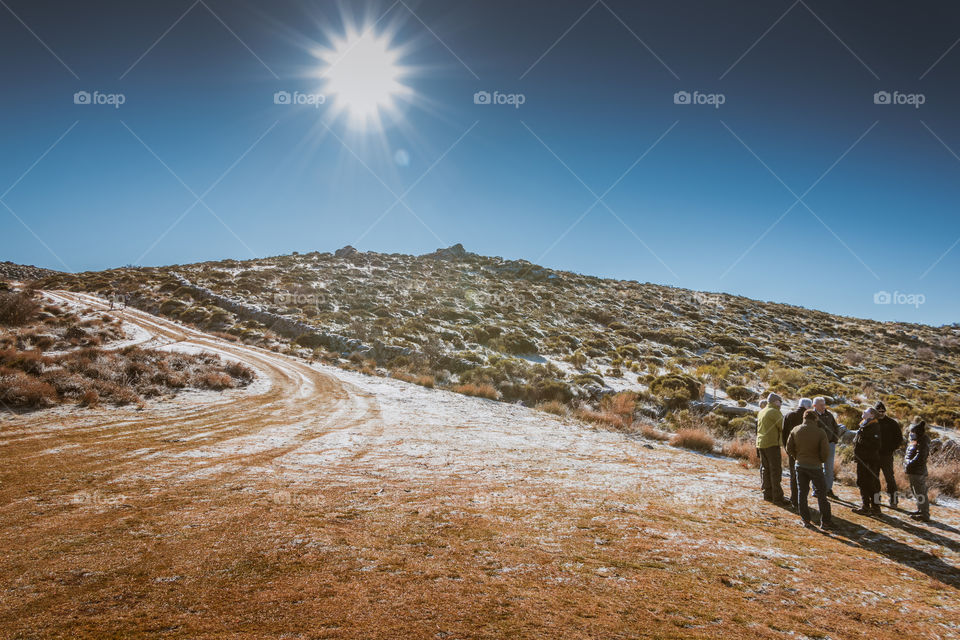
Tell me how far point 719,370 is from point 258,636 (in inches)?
1088

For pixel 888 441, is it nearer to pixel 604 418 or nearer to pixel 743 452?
pixel 743 452

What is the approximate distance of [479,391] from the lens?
2052cm

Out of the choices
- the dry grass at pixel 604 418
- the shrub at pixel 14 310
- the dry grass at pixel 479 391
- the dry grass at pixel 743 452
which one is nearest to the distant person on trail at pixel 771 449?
the dry grass at pixel 743 452

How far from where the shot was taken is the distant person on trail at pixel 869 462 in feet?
24.7

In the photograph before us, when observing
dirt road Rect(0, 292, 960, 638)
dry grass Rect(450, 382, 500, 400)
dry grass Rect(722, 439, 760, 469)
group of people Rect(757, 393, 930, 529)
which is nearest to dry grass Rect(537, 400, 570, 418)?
dry grass Rect(450, 382, 500, 400)

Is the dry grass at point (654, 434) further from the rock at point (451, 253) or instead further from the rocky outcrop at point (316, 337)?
the rock at point (451, 253)

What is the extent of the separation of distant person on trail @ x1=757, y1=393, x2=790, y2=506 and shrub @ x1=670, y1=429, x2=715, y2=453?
4758 millimetres

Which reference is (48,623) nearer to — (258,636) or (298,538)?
(258,636)

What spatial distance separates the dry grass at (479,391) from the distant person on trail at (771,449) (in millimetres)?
12983

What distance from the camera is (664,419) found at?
17.4 metres

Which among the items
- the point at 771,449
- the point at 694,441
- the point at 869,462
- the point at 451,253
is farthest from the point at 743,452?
the point at 451,253

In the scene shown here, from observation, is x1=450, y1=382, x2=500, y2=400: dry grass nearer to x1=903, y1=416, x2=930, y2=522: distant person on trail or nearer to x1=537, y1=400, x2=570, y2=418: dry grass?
x1=537, y1=400, x2=570, y2=418: dry grass

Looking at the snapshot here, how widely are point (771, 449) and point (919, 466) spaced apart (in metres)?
2.77

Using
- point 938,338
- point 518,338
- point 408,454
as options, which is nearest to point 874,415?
point 408,454
